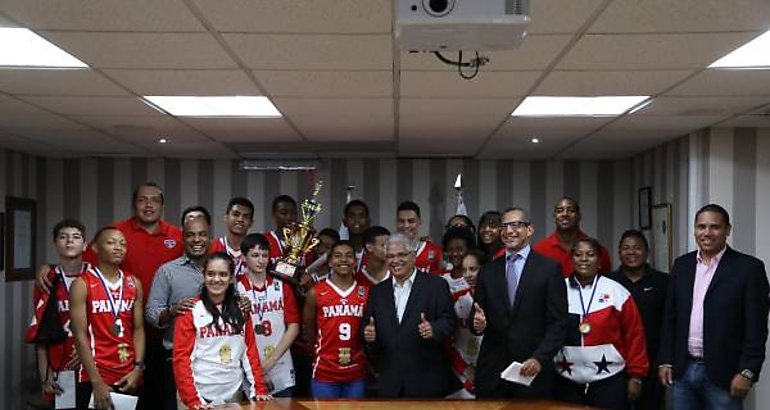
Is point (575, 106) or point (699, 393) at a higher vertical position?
point (575, 106)

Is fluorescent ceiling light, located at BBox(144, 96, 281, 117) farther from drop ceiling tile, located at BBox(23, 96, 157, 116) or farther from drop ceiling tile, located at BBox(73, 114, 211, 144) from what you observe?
drop ceiling tile, located at BBox(73, 114, 211, 144)

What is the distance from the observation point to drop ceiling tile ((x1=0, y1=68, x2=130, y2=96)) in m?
4.11

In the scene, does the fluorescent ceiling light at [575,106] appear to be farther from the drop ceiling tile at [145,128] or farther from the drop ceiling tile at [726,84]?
the drop ceiling tile at [145,128]

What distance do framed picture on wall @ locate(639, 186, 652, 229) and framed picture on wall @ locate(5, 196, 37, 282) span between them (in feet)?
19.0

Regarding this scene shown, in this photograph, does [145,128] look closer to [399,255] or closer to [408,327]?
[399,255]

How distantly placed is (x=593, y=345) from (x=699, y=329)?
1.94 feet

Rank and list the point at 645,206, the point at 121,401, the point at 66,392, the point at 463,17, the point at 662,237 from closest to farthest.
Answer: the point at 463,17 → the point at 121,401 → the point at 66,392 → the point at 662,237 → the point at 645,206

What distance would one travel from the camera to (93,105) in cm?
509

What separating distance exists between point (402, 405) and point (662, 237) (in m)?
3.97

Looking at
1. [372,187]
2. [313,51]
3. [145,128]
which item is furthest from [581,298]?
[372,187]

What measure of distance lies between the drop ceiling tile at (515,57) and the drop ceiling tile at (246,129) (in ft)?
6.69

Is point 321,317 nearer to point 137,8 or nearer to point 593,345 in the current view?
point 593,345

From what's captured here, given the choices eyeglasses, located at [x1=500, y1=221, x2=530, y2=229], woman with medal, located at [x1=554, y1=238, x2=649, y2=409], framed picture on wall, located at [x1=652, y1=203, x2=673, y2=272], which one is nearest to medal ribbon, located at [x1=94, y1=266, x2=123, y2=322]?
eyeglasses, located at [x1=500, y1=221, x2=530, y2=229]

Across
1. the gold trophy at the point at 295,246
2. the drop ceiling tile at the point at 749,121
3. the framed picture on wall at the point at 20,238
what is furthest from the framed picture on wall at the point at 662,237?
the framed picture on wall at the point at 20,238
